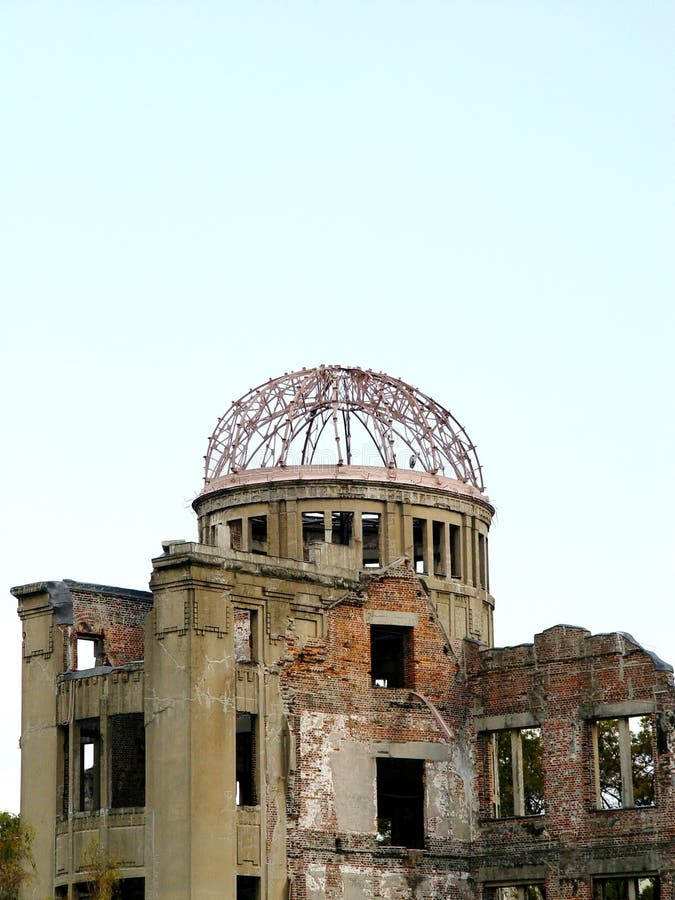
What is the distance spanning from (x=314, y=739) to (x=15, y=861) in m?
6.36

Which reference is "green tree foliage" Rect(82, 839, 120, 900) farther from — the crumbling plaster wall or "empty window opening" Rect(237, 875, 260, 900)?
the crumbling plaster wall

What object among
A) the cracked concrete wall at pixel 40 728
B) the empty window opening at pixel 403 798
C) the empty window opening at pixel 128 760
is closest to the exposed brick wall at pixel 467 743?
the empty window opening at pixel 403 798

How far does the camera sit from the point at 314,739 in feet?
120

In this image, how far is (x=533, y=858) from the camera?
37.4 m

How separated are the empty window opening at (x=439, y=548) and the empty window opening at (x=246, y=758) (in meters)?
9.08

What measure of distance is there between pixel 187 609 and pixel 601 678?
8.69m

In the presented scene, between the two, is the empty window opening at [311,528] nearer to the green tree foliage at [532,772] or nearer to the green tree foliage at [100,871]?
the green tree foliage at [100,871]

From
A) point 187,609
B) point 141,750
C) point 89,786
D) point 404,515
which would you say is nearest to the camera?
point 187,609

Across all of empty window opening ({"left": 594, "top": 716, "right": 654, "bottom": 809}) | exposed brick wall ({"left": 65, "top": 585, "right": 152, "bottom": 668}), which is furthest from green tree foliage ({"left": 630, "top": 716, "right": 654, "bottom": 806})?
exposed brick wall ({"left": 65, "top": 585, "right": 152, "bottom": 668})

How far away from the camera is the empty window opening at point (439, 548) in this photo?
46094 mm

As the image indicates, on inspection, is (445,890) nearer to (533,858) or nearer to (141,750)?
(533,858)

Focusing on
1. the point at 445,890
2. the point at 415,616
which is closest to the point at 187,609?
the point at 415,616

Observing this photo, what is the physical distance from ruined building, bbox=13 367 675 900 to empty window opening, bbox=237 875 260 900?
52 mm

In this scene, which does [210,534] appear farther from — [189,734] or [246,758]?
[189,734]
